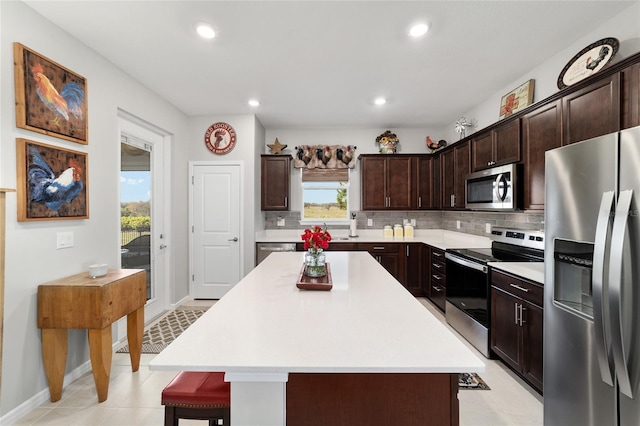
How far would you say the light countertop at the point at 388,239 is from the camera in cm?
403

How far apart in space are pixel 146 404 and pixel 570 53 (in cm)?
442

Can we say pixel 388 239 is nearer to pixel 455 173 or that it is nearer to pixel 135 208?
pixel 455 173

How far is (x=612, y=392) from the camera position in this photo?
1.29 meters

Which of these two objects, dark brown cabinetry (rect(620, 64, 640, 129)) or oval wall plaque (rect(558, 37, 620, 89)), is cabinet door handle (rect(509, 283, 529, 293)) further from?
oval wall plaque (rect(558, 37, 620, 89))

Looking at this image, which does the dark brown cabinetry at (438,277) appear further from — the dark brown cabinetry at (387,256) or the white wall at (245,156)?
the white wall at (245,156)

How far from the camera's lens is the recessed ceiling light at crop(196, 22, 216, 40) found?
2.14 meters

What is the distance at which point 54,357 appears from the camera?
2.01m

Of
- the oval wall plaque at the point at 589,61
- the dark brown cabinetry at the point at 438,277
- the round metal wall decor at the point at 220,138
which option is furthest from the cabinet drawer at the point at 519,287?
the round metal wall decor at the point at 220,138

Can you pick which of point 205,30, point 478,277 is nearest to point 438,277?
point 478,277

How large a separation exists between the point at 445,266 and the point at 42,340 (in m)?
3.86

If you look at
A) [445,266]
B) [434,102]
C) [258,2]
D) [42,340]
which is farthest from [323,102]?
[42,340]

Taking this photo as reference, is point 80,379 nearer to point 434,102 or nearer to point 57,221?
point 57,221

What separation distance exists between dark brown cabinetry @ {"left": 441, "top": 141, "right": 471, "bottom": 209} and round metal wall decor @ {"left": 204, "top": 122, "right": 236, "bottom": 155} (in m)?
3.15

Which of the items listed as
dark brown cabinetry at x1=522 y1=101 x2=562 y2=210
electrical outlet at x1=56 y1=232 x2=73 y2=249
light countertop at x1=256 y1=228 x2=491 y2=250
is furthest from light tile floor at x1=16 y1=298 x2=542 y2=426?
light countertop at x1=256 y1=228 x2=491 y2=250
